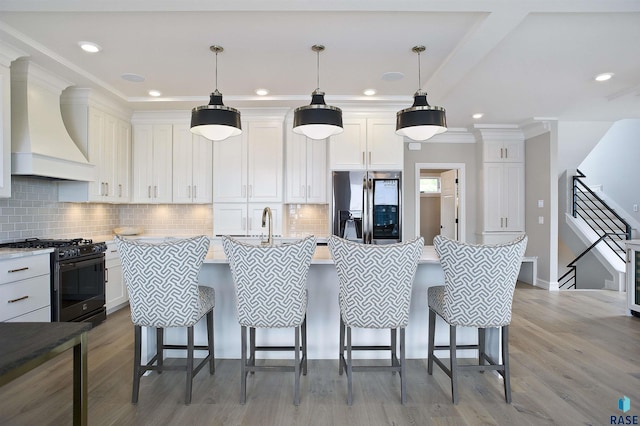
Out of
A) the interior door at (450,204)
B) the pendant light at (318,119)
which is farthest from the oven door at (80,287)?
the interior door at (450,204)

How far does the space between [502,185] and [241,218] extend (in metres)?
4.42

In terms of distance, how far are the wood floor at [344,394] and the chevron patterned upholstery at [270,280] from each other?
1.79 ft

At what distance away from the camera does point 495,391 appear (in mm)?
2318

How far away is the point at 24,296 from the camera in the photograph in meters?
2.88

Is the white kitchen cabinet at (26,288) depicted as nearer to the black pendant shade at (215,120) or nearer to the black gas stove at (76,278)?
the black gas stove at (76,278)

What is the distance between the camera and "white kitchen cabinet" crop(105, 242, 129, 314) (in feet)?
13.2

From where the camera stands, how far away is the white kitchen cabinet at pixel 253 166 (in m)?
4.84

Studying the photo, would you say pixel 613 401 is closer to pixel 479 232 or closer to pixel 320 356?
pixel 320 356

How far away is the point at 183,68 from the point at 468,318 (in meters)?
3.46

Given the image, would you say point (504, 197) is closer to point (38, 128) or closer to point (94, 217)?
point (94, 217)

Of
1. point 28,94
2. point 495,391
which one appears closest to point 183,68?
point 28,94

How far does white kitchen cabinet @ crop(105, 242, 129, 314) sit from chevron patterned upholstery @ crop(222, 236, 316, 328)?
2.64 meters

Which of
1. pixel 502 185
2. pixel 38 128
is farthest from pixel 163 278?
pixel 502 185

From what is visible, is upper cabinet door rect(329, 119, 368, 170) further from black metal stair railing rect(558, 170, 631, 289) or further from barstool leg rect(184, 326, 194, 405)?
black metal stair railing rect(558, 170, 631, 289)
